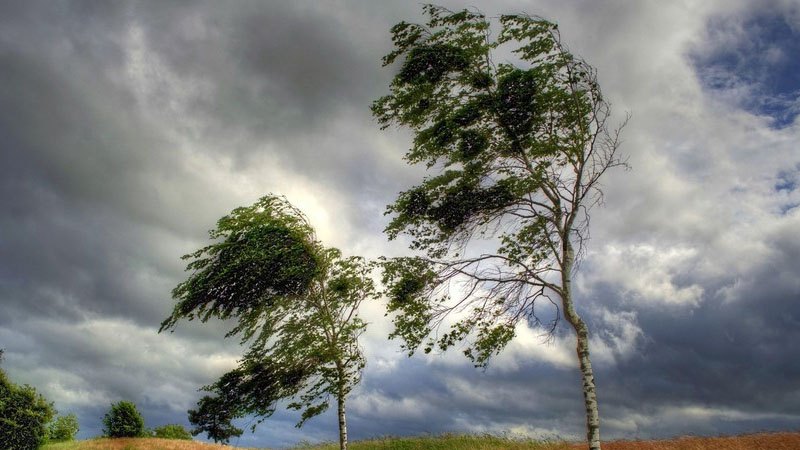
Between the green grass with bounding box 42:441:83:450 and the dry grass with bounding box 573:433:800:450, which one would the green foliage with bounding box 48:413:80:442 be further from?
the dry grass with bounding box 573:433:800:450

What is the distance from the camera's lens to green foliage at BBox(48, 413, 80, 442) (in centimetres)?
2745

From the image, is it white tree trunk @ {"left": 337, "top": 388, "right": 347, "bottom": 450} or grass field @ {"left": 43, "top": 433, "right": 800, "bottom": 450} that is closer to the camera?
grass field @ {"left": 43, "top": 433, "right": 800, "bottom": 450}

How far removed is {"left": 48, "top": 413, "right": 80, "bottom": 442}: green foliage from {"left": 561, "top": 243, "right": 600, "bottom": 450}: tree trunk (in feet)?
97.1

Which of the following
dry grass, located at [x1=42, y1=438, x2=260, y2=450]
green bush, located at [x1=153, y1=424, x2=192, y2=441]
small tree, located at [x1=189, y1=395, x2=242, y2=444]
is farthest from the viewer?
green bush, located at [x1=153, y1=424, x2=192, y2=441]

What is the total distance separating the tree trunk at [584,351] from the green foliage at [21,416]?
2765cm

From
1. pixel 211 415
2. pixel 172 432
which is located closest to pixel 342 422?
pixel 211 415

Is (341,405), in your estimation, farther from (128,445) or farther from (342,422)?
(128,445)

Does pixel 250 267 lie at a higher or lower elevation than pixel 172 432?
higher

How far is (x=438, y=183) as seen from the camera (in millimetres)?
15180

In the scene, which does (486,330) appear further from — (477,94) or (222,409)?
(222,409)

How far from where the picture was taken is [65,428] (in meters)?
28.2

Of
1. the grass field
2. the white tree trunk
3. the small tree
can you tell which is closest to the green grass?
the grass field

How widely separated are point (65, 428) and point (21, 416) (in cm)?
440

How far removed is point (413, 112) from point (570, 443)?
15.3m
